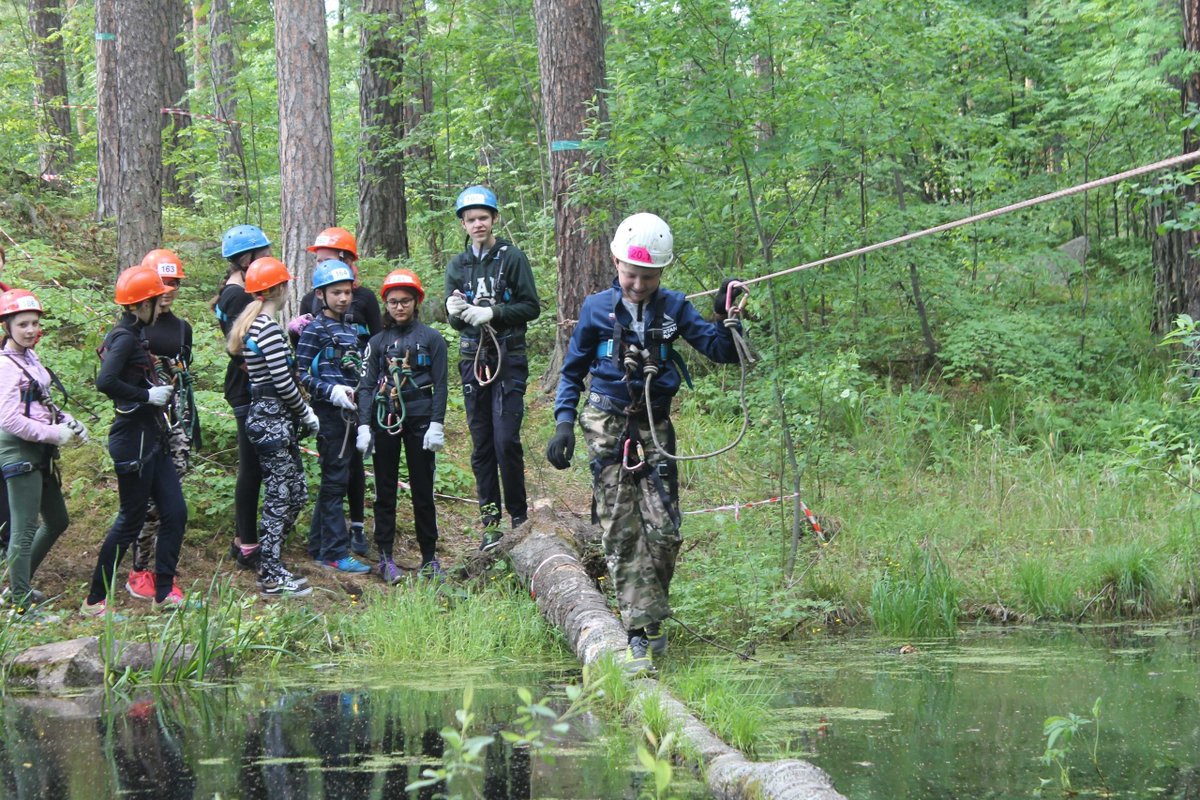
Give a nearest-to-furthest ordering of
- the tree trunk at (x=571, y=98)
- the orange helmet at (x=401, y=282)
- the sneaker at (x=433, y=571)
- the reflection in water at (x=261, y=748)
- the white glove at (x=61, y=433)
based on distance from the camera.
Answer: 1. the reflection in water at (x=261, y=748)
2. the white glove at (x=61, y=433)
3. the sneaker at (x=433, y=571)
4. the orange helmet at (x=401, y=282)
5. the tree trunk at (x=571, y=98)

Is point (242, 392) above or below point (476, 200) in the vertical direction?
below

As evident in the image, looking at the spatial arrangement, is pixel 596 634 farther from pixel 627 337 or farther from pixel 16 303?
pixel 16 303

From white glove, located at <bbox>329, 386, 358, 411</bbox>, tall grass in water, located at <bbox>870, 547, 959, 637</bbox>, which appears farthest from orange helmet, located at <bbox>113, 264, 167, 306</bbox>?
tall grass in water, located at <bbox>870, 547, 959, 637</bbox>

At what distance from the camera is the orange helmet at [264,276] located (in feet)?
23.7

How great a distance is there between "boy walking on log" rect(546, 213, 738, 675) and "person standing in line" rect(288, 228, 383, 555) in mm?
2591

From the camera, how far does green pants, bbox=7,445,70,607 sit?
261 inches

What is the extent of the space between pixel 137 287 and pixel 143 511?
132cm

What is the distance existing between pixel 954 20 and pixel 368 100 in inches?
301

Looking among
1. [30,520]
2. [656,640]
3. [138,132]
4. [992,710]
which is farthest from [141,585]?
→ [138,132]

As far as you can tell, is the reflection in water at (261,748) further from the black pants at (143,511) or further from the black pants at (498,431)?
the black pants at (498,431)

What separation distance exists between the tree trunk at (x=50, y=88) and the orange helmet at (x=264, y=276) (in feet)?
38.1

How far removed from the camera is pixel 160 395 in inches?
267

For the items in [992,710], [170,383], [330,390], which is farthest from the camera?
[330,390]

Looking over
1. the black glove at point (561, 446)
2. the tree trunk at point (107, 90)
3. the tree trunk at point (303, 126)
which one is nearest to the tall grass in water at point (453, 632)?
the black glove at point (561, 446)
